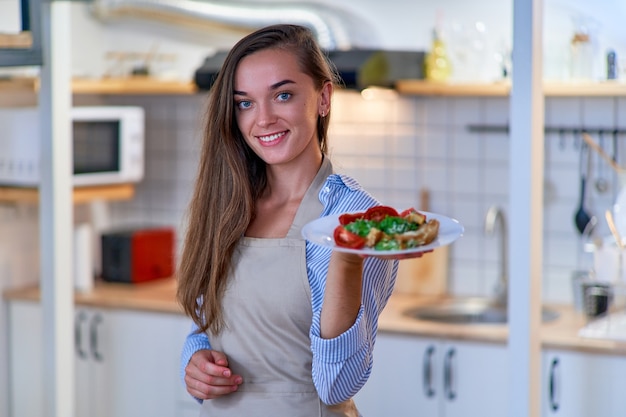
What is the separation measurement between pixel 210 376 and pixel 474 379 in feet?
5.47

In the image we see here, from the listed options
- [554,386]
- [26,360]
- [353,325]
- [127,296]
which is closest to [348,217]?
[353,325]

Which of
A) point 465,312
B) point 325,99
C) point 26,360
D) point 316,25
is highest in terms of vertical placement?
point 316,25

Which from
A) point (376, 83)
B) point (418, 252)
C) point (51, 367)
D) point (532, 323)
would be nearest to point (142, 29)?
point (376, 83)

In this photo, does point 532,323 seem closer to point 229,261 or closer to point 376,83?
point 376,83

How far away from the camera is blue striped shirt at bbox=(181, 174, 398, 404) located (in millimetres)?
1743

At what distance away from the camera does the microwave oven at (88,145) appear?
3.88m

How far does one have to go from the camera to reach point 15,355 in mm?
4121

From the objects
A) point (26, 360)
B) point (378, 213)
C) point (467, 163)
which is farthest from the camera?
point (26, 360)

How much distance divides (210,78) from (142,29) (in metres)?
0.81

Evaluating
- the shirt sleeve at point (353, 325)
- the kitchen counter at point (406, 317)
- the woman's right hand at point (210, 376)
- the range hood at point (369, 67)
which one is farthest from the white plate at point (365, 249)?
the range hood at point (369, 67)

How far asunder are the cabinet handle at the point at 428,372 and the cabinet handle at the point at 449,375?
0.15 feet

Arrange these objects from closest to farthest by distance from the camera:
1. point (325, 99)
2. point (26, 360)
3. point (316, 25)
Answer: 1. point (325, 99)
2. point (316, 25)
3. point (26, 360)

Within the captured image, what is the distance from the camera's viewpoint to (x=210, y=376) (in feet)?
6.27

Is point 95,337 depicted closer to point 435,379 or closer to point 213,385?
point 435,379
